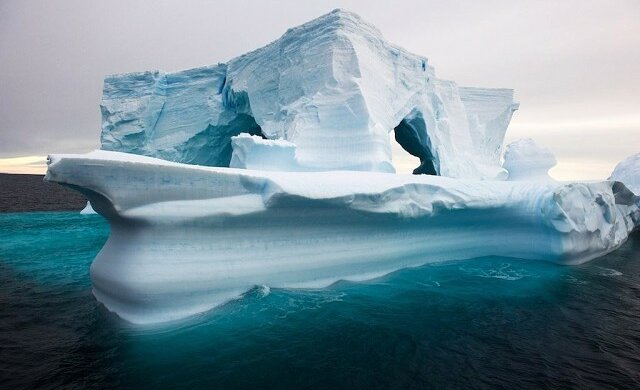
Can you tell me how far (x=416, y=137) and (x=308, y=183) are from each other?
8.96m

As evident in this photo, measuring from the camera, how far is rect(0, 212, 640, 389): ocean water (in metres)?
2.88

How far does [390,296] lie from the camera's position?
4738mm

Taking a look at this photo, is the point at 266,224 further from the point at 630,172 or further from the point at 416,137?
the point at 630,172

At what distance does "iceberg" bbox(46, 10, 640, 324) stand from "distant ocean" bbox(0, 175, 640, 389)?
44 cm

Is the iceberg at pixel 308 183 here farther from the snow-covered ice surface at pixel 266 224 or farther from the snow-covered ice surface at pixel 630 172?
the snow-covered ice surface at pixel 630 172

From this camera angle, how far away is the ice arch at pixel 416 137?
1143 centimetres

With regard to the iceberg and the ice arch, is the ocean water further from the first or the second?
the ice arch

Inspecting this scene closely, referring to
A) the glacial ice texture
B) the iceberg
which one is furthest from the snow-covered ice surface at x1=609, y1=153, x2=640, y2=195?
the glacial ice texture

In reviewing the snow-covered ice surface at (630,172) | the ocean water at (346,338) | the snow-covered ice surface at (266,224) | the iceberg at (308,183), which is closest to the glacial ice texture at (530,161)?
the iceberg at (308,183)

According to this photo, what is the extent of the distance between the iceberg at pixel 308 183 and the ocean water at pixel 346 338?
1.20ft

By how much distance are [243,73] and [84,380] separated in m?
10.8

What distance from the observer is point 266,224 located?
4.34 m

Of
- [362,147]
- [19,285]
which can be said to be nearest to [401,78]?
[362,147]

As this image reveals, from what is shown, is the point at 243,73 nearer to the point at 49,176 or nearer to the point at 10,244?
the point at 10,244
